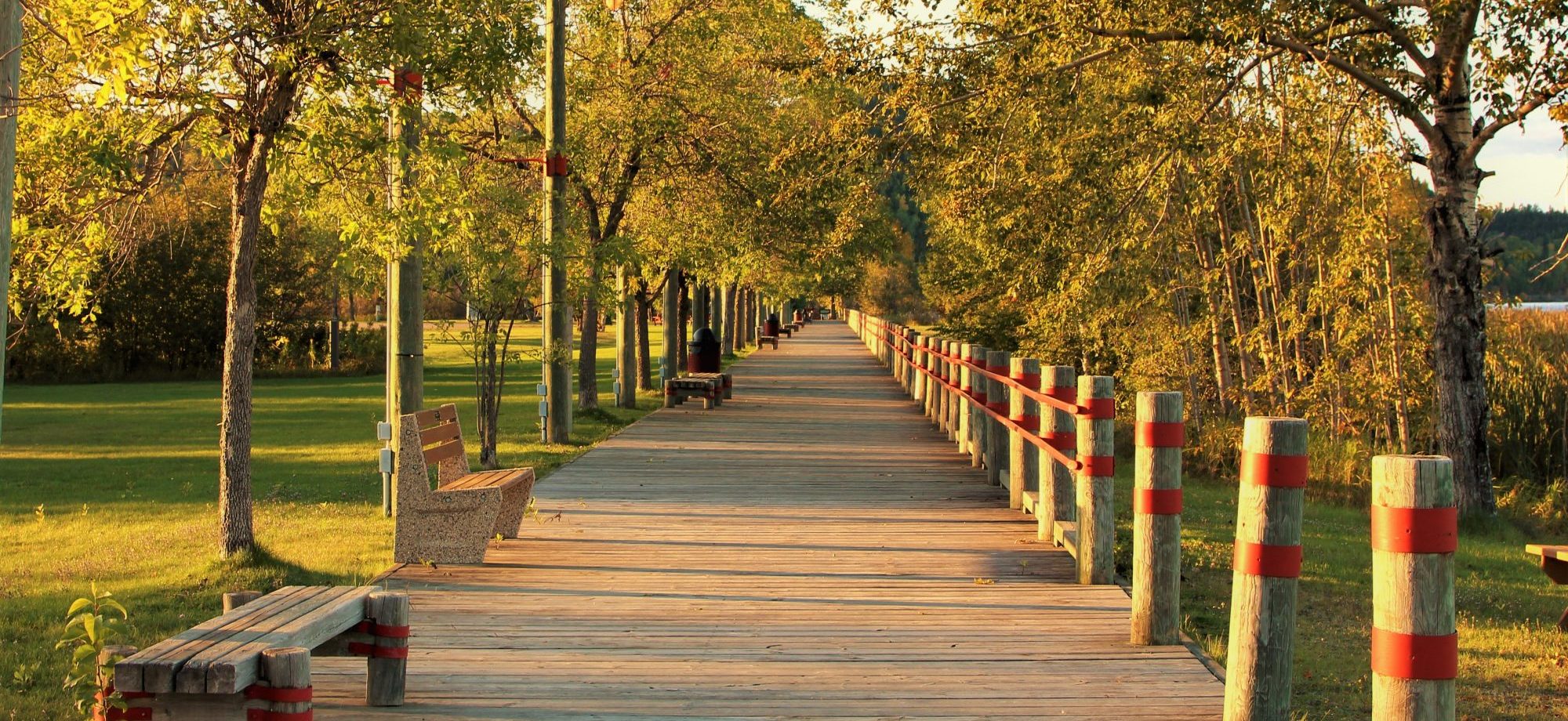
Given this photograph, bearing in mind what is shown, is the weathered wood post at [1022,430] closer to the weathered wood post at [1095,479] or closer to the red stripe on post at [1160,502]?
the weathered wood post at [1095,479]

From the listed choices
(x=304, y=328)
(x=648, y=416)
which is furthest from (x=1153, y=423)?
(x=304, y=328)

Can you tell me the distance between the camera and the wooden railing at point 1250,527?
4.13 metres

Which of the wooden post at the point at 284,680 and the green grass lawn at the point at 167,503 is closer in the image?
the wooden post at the point at 284,680

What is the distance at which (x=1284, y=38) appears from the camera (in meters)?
13.2

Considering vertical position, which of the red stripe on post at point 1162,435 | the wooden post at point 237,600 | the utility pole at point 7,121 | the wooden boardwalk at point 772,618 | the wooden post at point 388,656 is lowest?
the wooden boardwalk at point 772,618

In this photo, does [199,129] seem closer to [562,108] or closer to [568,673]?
[568,673]

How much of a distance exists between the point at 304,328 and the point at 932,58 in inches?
1202

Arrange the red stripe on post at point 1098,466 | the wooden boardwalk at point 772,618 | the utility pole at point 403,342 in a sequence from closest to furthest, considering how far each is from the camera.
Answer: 1. the wooden boardwalk at point 772,618
2. the red stripe on post at point 1098,466
3. the utility pole at point 403,342

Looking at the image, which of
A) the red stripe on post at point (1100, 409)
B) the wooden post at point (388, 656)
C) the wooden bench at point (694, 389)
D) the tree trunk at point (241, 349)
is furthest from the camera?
the wooden bench at point (694, 389)

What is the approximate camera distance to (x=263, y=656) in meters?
4.54

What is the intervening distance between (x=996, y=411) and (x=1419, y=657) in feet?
29.1

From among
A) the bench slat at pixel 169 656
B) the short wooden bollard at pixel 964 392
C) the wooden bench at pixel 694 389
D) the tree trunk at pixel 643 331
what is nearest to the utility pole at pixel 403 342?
the short wooden bollard at pixel 964 392

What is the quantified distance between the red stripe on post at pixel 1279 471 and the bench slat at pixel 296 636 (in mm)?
3229

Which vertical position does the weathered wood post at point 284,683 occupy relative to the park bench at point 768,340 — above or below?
below
